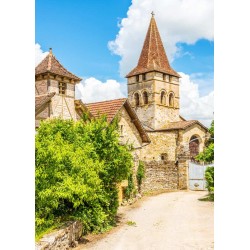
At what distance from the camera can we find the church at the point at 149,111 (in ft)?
37.7

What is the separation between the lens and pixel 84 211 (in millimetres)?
8812

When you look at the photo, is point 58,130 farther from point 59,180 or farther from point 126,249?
point 126,249

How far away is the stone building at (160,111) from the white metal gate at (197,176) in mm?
652

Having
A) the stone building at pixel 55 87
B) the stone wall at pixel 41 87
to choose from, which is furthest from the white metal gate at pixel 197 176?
the stone wall at pixel 41 87

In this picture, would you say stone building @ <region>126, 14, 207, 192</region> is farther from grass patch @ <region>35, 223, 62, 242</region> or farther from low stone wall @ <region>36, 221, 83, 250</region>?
grass patch @ <region>35, 223, 62, 242</region>

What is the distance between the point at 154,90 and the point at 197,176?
364 inches

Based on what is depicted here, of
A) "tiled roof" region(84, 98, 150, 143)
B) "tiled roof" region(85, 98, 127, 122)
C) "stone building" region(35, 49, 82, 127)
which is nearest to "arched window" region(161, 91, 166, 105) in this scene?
"tiled roof" region(84, 98, 150, 143)

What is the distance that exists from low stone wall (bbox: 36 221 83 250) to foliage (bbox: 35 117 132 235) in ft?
0.96

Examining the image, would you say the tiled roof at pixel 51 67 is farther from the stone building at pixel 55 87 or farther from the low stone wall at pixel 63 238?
the low stone wall at pixel 63 238

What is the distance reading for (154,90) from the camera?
26094 mm

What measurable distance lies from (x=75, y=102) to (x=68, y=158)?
15.9 ft
